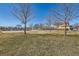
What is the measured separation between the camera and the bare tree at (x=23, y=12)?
3.40 m

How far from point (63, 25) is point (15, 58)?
27.9 inches

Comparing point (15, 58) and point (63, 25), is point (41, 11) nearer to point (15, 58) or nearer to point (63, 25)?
point (63, 25)

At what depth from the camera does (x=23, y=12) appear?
3410 mm

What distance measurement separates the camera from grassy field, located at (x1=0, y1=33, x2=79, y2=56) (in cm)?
338

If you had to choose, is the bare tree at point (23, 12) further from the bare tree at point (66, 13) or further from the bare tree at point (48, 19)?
the bare tree at point (66, 13)

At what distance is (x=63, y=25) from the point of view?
3.43 m

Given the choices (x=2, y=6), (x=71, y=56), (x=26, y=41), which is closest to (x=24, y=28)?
(x=26, y=41)

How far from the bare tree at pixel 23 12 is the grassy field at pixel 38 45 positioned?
18 cm

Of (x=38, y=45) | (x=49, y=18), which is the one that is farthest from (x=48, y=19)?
(x=38, y=45)

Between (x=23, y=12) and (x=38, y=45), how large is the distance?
0.44m

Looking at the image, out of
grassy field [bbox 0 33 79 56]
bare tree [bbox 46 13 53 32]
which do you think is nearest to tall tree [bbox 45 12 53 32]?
bare tree [bbox 46 13 53 32]

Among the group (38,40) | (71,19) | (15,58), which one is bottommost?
(15,58)

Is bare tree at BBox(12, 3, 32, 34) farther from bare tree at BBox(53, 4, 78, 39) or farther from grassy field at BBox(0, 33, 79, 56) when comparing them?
bare tree at BBox(53, 4, 78, 39)

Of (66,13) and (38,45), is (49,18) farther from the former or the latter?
(38,45)
